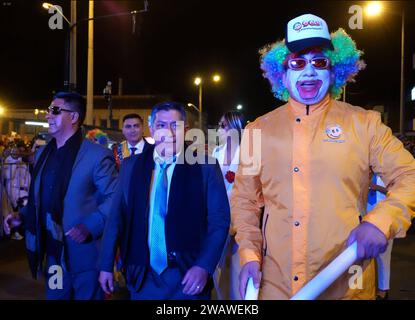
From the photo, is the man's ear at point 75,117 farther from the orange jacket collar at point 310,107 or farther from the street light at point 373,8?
the street light at point 373,8

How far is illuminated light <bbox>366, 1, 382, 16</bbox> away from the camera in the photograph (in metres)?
15.3

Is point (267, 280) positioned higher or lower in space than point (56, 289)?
higher

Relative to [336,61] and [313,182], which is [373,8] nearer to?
[336,61]

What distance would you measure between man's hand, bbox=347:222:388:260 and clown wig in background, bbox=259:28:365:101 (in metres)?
0.87

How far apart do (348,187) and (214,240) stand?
1.00 m

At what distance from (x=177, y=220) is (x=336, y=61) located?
A: 50.6 inches

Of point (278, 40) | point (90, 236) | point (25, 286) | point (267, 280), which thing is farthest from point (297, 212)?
point (25, 286)

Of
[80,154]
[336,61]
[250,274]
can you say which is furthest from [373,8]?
[250,274]

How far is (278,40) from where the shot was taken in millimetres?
2871

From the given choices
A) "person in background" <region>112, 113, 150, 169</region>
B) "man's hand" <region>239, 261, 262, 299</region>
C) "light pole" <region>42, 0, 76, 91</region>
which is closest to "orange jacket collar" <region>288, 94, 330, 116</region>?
"man's hand" <region>239, 261, 262, 299</region>

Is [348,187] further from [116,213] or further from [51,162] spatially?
[51,162]

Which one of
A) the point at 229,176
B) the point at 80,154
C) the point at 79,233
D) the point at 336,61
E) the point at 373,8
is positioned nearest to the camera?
the point at 336,61

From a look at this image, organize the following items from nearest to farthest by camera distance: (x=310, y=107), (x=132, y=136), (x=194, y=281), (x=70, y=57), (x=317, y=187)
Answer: (x=317, y=187), (x=310, y=107), (x=194, y=281), (x=132, y=136), (x=70, y=57)

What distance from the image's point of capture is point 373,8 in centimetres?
1520
